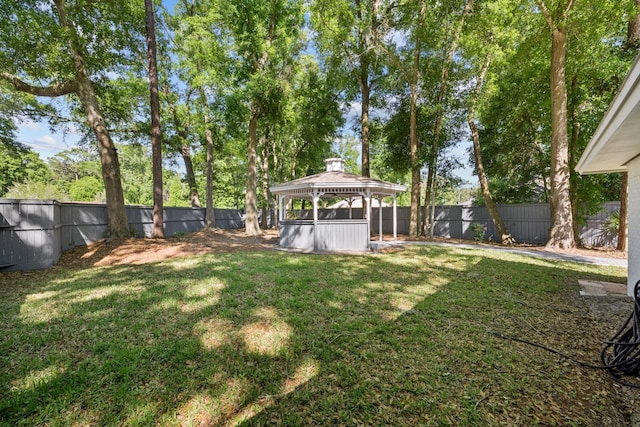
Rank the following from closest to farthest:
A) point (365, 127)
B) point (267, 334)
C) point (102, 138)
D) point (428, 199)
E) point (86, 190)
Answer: point (267, 334)
point (102, 138)
point (365, 127)
point (428, 199)
point (86, 190)

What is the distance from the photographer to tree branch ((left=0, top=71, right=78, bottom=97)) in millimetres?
8349

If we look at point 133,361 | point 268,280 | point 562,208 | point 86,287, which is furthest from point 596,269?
point 86,287

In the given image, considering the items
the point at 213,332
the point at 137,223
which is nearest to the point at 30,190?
the point at 137,223

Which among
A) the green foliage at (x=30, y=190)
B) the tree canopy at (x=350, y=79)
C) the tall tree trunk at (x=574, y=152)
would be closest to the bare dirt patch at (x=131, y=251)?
the tree canopy at (x=350, y=79)

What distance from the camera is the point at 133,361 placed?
9.05 feet

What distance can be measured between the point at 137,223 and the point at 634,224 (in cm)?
1616

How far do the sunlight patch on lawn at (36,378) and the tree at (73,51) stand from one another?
8786mm

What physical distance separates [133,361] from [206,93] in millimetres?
15609

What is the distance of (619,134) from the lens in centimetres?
350

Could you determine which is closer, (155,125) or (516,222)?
(155,125)

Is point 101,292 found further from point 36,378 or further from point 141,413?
point 141,413

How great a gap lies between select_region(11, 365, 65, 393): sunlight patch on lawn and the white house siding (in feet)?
25.5

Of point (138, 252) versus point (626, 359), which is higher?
point (138, 252)

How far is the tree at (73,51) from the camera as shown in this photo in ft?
26.3
